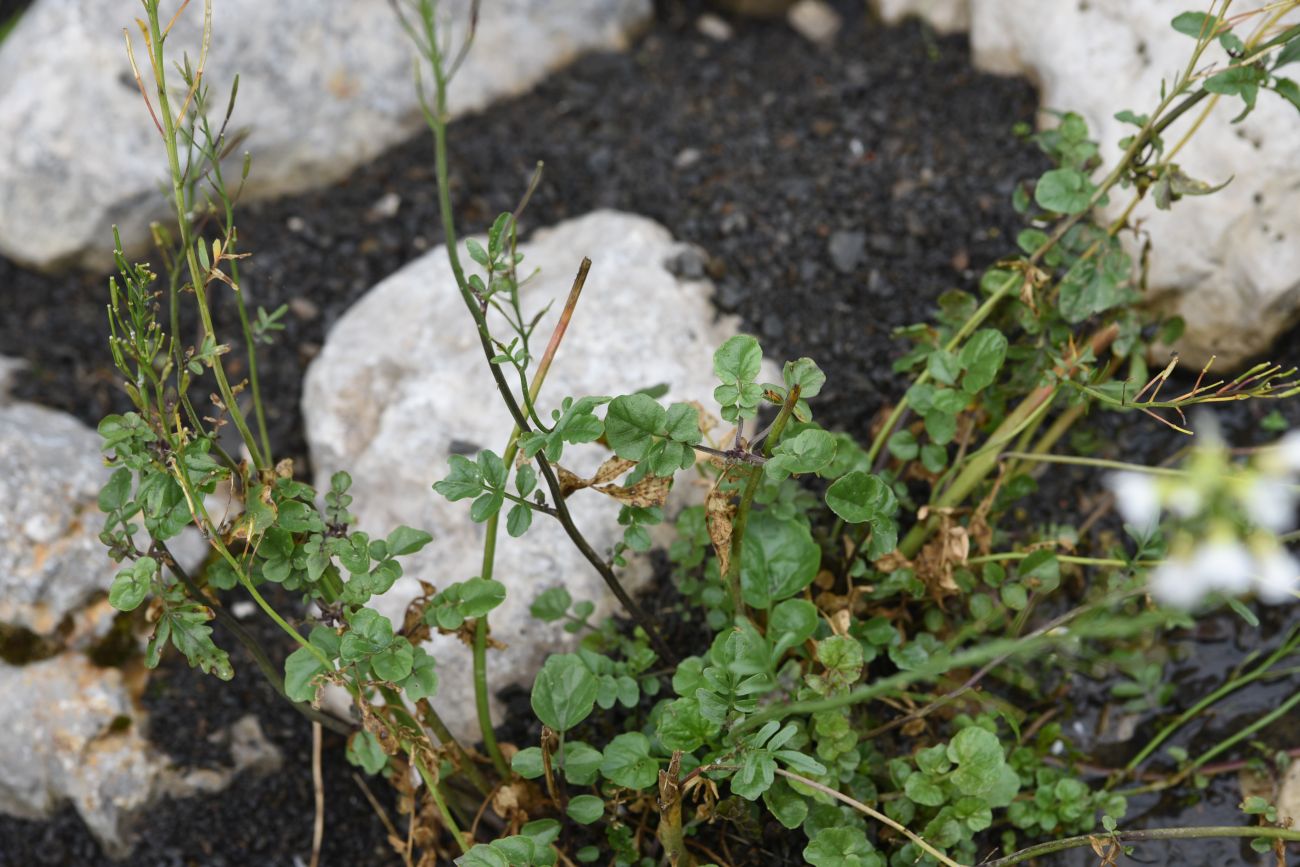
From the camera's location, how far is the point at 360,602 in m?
1.60

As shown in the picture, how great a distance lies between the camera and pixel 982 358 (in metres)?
1.88

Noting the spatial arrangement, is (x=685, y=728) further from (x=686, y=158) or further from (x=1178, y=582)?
(x=686, y=158)

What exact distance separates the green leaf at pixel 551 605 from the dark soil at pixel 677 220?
1.87 ft

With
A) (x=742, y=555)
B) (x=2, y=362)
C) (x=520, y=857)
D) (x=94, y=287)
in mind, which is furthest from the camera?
(x=94, y=287)

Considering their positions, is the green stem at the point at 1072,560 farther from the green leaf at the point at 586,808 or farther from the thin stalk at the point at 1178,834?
the green leaf at the point at 586,808

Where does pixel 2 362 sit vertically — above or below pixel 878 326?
below

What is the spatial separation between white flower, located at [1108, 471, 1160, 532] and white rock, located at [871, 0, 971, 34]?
138 cm

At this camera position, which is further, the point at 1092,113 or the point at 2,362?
the point at 2,362

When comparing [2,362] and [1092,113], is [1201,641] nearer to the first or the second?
[1092,113]

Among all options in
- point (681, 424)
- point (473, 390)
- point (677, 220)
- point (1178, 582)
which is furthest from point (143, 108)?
point (1178, 582)

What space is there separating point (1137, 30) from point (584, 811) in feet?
6.80

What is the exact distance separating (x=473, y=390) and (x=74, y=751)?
3.59ft

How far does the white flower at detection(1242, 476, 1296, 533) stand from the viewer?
177cm

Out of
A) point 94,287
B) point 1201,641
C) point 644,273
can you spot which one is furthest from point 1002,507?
point 94,287
